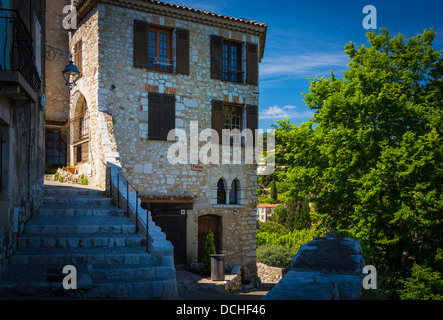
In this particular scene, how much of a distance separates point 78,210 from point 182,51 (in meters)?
8.36

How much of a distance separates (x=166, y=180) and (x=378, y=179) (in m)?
7.34

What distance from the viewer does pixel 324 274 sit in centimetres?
518

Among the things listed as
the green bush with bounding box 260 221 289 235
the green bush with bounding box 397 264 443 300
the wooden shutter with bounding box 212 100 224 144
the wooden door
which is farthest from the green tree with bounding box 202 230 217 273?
the green bush with bounding box 260 221 289 235

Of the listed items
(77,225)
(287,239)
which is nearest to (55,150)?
(77,225)

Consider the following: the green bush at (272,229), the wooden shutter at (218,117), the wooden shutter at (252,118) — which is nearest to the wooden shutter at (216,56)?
the wooden shutter at (218,117)

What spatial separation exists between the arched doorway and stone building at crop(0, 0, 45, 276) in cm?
780

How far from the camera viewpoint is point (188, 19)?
16.5 metres

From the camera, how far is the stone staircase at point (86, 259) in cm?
672

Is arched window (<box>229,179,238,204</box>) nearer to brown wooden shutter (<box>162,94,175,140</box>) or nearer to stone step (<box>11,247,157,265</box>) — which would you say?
brown wooden shutter (<box>162,94,175,140</box>)

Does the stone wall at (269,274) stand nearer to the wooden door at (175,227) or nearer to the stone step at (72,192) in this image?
the wooden door at (175,227)

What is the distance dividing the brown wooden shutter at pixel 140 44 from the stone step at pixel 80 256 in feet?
29.3

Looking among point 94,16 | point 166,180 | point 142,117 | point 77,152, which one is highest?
point 94,16
